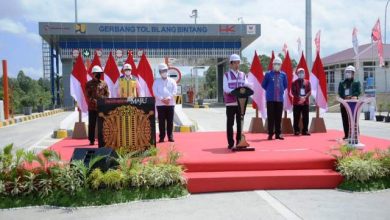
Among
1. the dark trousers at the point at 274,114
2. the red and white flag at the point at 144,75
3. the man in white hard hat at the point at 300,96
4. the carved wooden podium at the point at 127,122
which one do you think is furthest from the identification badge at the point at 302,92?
the carved wooden podium at the point at 127,122

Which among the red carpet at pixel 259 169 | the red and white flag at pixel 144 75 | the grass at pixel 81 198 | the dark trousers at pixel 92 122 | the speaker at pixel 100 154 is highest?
the red and white flag at pixel 144 75

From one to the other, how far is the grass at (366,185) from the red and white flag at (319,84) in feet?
14.9

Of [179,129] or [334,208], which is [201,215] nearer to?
[334,208]

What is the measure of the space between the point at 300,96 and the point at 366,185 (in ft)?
13.3

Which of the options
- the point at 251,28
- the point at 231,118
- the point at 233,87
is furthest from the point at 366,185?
the point at 251,28

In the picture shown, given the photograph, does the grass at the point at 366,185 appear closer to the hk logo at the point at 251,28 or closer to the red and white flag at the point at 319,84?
the red and white flag at the point at 319,84

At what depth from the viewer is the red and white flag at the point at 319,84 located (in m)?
10.3

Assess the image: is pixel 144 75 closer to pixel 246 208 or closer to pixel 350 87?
pixel 350 87

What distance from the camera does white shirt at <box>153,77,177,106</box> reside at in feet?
28.4

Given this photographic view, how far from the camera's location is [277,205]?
17.1 ft

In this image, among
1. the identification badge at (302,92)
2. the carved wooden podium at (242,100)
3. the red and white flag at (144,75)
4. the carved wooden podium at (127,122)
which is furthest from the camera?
the red and white flag at (144,75)

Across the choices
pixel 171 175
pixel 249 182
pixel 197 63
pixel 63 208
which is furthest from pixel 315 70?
pixel 197 63

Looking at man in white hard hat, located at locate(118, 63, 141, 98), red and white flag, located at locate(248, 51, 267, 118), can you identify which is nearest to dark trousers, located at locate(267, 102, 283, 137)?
red and white flag, located at locate(248, 51, 267, 118)

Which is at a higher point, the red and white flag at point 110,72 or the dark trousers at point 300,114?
the red and white flag at point 110,72
